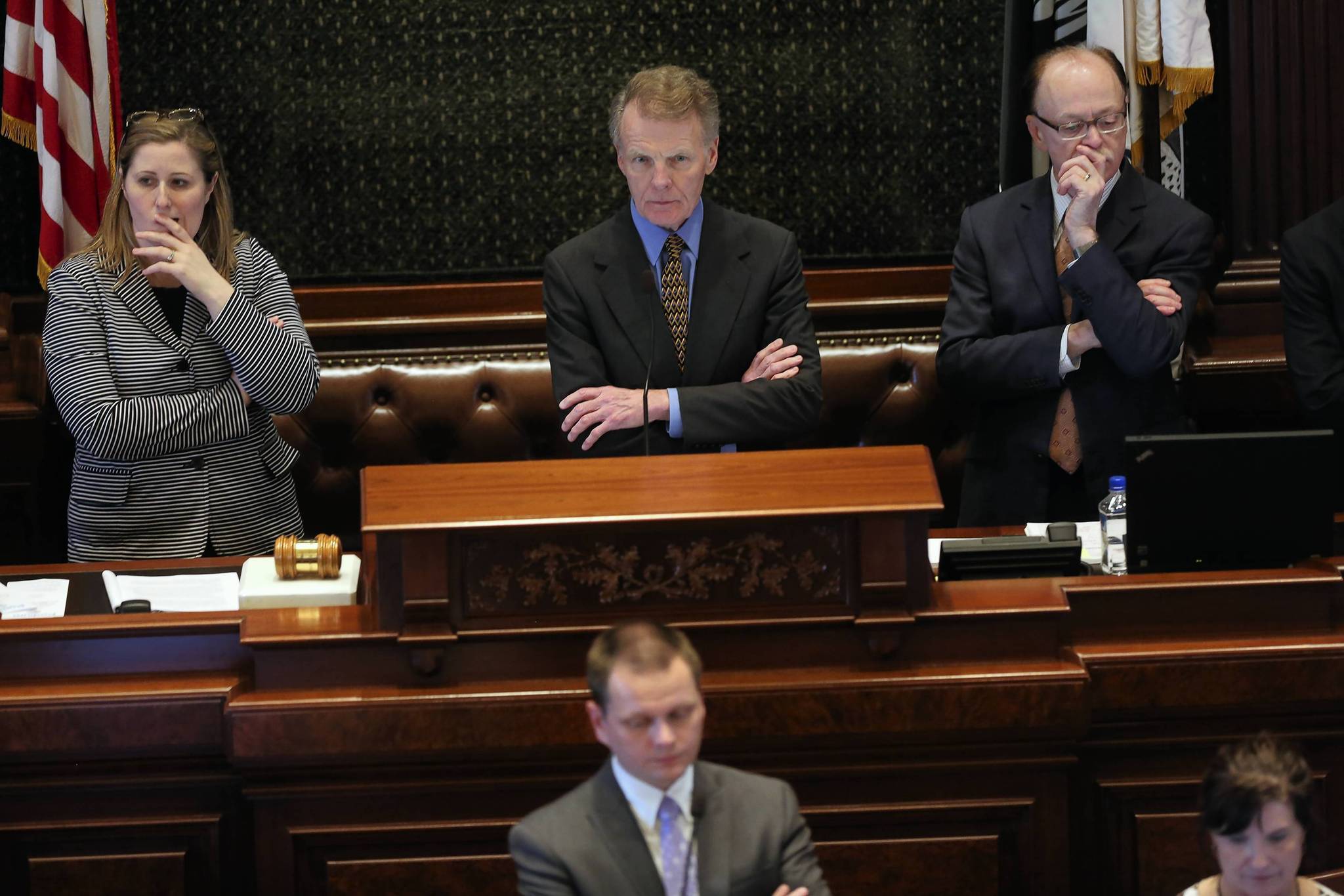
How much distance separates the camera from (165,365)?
12.1ft

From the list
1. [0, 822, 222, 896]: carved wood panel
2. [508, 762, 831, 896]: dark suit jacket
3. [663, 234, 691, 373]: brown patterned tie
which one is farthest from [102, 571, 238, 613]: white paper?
[663, 234, 691, 373]: brown patterned tie

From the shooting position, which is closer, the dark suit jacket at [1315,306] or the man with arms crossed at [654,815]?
the man with arms crossed at [654,815]

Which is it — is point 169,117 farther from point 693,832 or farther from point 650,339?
point 693,832

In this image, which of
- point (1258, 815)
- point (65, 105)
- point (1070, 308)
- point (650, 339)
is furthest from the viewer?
point (65, 105)

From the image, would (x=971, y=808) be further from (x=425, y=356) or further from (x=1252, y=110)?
(x=1252, y=110)

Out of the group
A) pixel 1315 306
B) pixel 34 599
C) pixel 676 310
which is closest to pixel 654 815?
pixel 34 599

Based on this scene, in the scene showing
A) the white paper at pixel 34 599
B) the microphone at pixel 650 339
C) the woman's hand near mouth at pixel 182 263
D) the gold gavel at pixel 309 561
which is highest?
the woman's hand near mouth at pixel 182 263

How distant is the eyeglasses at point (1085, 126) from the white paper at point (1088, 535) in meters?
0.88

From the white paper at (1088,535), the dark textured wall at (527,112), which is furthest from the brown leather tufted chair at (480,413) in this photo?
the white paper at (1088,535)

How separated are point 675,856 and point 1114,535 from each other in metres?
1.23

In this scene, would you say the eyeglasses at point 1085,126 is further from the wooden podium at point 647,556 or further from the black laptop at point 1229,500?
the wooden podium at point 647,556

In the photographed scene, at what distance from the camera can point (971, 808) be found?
2793 mm

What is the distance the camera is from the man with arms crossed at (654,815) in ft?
7.25

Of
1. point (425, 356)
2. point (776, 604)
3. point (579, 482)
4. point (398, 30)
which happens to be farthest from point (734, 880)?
point (398, 30)
